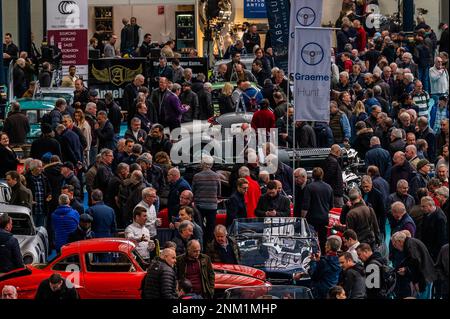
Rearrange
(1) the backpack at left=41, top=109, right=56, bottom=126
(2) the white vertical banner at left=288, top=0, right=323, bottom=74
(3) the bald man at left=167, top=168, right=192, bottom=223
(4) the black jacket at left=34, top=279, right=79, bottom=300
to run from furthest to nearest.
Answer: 1. (1) the backpack at left=41, top=109, right=56, bottom=126
2. (2) the white vertical banner at left=288, top=0, right=323, bottom=74
3. (3) the bald man at left=167, top=168, right=192, bottom=223
4. (4) the black jacket at left=34, top=279, right=79, bottom=300

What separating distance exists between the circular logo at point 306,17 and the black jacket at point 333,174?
3.85 metres

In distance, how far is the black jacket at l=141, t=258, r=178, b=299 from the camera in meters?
17.9

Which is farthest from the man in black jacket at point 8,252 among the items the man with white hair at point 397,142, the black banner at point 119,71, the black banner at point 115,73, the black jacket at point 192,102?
the black banner at point 115,73

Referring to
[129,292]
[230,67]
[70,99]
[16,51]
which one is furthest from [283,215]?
[16,51]

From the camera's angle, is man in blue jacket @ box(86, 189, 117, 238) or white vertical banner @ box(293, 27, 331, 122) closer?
man in blue jacket @ box(86, 189, 117, 238)

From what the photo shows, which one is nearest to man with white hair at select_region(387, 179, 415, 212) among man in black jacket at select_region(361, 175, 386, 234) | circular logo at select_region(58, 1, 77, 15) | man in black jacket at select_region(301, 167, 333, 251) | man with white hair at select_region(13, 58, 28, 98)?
man in black jacket at select_region(361, 175, 386, 234)

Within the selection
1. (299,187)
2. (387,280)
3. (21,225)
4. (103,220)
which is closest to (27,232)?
(21,225)

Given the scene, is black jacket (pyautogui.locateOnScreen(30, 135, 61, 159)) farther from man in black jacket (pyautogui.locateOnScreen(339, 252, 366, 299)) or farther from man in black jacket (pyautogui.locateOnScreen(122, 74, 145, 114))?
man in black jacket (pyautogui.locateOnScreen(339, 252, 366, 299))

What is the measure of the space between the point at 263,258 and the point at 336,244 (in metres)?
2.24

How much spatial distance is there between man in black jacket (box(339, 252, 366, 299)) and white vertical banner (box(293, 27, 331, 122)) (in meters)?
6.46

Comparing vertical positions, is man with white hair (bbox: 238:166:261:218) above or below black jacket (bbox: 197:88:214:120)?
below
